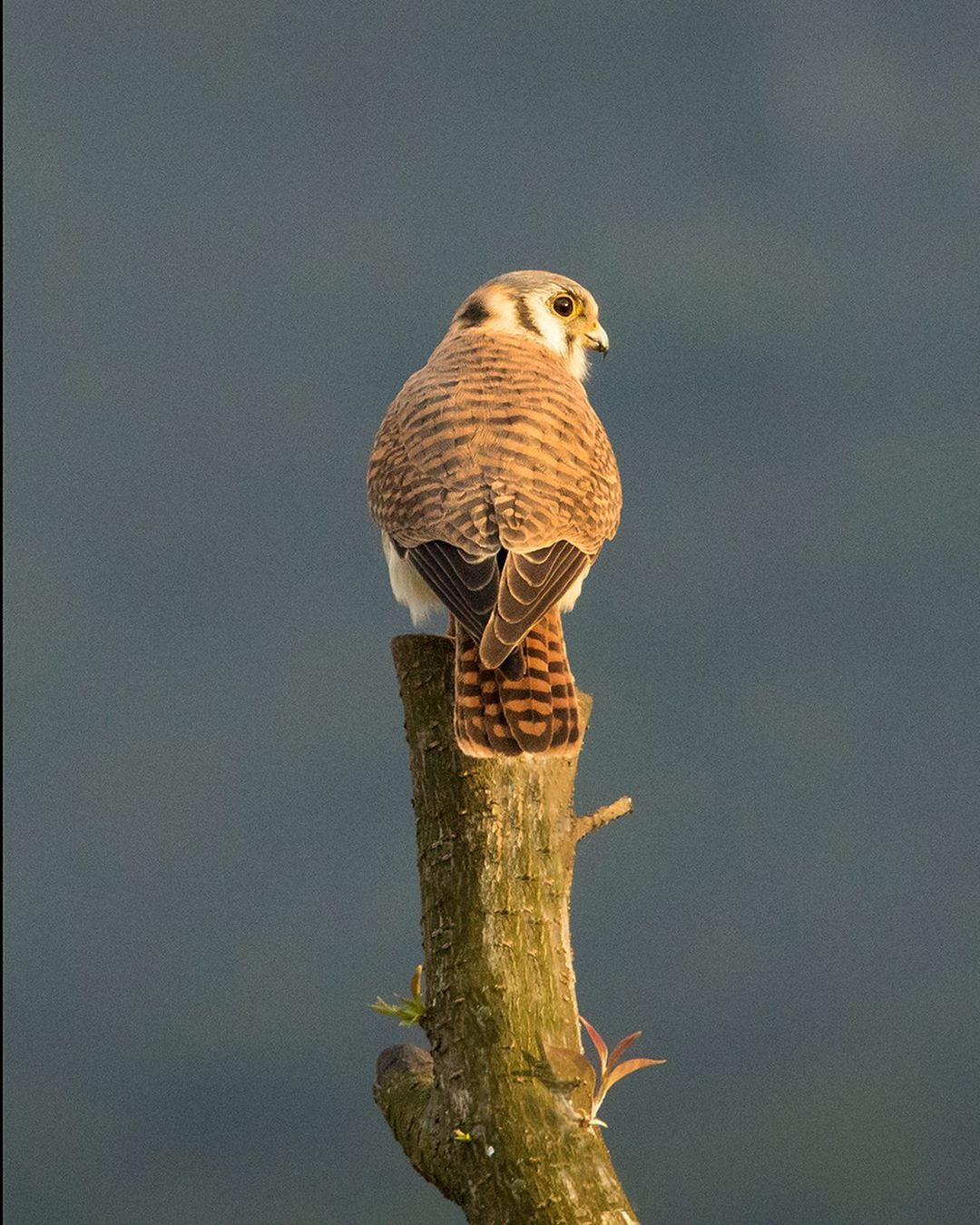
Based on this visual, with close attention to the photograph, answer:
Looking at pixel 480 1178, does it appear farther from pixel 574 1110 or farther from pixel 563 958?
pixel 563 958

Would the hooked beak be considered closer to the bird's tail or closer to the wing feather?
the wing feather

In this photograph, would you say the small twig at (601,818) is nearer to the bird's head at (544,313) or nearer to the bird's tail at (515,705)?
the bird's tail at (515,705)

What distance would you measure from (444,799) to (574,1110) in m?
0.74

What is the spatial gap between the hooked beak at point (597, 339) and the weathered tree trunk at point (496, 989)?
1.51 meters

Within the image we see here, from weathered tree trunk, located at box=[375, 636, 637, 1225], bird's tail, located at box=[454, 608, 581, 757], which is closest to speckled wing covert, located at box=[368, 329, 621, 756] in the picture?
bird's tail, located at box=[454, 608, 581, 757]

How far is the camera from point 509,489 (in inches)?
140

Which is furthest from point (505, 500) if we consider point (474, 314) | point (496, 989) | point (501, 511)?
point (474, 314)

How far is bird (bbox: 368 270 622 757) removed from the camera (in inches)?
128

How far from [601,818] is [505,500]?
0.80m

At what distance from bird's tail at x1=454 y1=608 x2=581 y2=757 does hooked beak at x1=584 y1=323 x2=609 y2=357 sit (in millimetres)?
1546

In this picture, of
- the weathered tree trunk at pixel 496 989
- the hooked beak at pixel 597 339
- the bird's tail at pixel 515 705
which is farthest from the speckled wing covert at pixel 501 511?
the hooked beak at pixel 597 339

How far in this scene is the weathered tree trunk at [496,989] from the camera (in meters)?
3.10

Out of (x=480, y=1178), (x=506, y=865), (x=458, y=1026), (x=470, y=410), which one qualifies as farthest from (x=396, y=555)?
(x=480, y=1178)

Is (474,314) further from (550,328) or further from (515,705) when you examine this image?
(515,705)
